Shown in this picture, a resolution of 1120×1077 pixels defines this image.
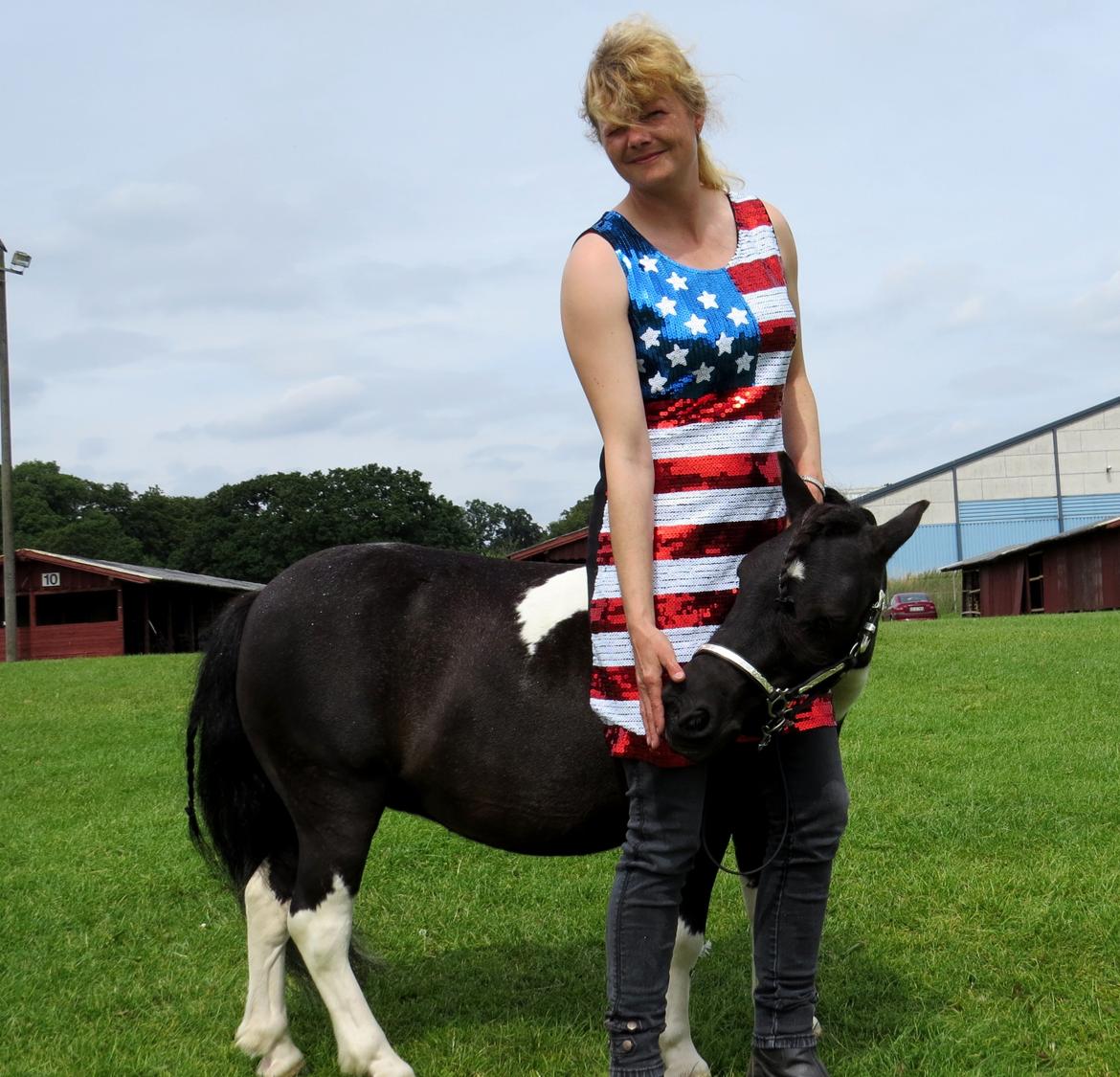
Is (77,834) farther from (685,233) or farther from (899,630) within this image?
(899,630)

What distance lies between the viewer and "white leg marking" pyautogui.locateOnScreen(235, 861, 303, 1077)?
3689 millimetres

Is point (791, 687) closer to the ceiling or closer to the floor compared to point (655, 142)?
closer to the floor

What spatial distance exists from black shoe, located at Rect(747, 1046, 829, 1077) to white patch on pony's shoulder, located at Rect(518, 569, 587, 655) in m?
1.24

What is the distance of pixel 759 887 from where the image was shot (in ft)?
10.1

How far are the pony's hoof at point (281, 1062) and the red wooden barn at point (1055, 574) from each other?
32932 mm

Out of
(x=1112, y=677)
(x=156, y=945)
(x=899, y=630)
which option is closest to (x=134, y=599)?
(x=899, y=630)

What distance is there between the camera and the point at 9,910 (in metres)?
→ 5.73

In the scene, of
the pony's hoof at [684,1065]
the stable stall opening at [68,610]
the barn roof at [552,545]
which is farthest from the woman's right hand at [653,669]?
the stable stall opening at [68,610]

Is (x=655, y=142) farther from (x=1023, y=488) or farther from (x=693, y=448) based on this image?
(x=1023, y=488)

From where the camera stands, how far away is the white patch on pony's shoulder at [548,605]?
11.5ft

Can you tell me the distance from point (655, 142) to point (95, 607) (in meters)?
39.4

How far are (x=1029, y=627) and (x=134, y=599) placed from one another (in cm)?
2776

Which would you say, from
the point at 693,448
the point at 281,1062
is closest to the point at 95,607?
the point at 281,1062

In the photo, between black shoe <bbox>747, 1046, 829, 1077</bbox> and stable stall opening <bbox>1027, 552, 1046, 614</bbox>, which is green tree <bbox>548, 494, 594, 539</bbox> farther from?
black shoe <bbox>747, 1046, 829, 1077</bbox>
